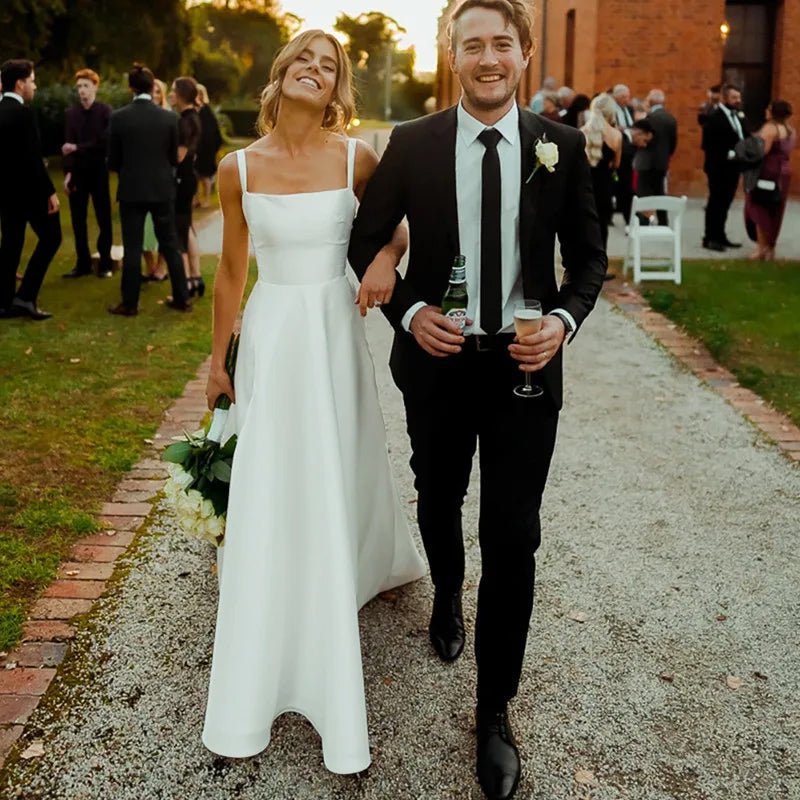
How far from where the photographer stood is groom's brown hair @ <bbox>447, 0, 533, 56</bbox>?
9.99 feet

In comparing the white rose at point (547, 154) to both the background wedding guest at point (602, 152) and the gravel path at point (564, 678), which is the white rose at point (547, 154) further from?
the background wedding guest at point (602, 152)

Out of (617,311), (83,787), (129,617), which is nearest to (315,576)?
(83,787)

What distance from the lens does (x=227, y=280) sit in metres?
3.65

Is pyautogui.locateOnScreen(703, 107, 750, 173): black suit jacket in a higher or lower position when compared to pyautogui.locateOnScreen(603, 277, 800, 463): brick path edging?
higher

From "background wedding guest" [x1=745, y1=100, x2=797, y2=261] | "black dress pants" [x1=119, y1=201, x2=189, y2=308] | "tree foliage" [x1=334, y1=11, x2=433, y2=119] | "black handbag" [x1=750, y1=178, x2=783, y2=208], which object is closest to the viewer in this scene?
"black dress pants" [x1=119, y1=201, x2=189, y2=308]

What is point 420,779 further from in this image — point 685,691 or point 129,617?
point 129,617

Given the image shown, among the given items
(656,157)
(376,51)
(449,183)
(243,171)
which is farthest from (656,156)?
(376,51)

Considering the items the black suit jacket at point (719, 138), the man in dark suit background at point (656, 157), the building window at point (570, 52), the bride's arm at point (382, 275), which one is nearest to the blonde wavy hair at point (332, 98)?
the bride's arm at point (382, 275)

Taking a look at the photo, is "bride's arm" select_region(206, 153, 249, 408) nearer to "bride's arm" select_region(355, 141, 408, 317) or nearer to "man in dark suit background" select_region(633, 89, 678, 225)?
"bride's arm" select_region(355, 141, 408, 317)

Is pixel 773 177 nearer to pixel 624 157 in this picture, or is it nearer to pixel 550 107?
pixel 624 157

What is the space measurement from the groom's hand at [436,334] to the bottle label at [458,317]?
Result: 1cm

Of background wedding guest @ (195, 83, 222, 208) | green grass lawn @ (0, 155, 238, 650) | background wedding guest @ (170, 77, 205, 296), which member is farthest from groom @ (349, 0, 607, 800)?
background wedding guest @ (195, 83, 222, 208)

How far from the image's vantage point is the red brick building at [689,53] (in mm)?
22328

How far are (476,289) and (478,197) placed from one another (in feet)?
0.93
